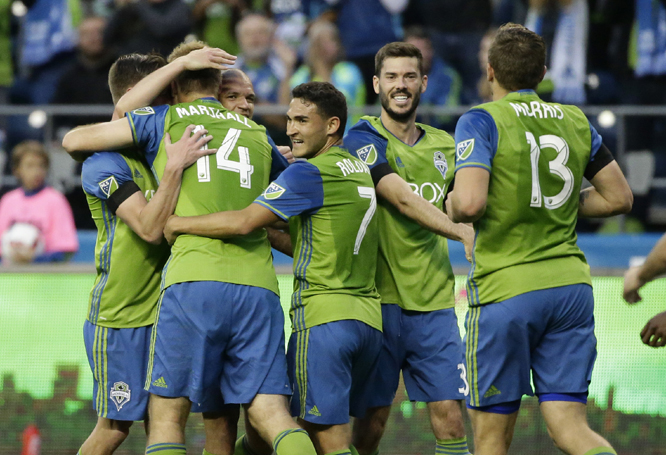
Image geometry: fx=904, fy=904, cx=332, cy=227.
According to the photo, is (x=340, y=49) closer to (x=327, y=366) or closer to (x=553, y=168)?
(x=553, y=168)

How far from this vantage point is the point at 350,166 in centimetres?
504

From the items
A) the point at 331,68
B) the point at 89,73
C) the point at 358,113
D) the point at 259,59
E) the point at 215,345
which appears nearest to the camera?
the point at 215,345

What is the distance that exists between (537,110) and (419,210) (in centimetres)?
94

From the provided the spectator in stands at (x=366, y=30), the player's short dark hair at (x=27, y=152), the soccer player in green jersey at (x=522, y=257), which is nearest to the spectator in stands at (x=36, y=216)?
the player's short dark hair at (x=27, y=152)

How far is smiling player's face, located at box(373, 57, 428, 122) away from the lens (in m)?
5.62

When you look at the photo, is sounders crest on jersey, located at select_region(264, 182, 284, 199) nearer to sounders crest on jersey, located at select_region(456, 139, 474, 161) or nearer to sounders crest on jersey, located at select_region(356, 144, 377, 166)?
sounders crest on jersey, located at select_region(356, 144, 377, 166)

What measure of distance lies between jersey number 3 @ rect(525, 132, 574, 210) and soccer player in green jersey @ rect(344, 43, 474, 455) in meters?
0.75

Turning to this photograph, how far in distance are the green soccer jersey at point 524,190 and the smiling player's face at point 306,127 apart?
82 centimetres

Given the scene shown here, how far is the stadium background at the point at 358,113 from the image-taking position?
715 cm

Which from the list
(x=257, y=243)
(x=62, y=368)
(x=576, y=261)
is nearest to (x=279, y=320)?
(x=257, y=243)

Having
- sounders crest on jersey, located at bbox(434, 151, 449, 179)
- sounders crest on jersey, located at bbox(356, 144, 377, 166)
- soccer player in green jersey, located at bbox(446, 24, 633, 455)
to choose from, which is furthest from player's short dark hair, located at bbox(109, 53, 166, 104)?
soccer player in green jersey, located at bbox(446, 24, 633, 455)

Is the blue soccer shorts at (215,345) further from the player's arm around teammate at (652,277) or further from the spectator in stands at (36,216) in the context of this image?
the spectator in stands at (36,216)

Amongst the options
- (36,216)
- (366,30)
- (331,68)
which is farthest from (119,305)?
(366,30)

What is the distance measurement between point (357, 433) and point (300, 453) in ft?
3.83
